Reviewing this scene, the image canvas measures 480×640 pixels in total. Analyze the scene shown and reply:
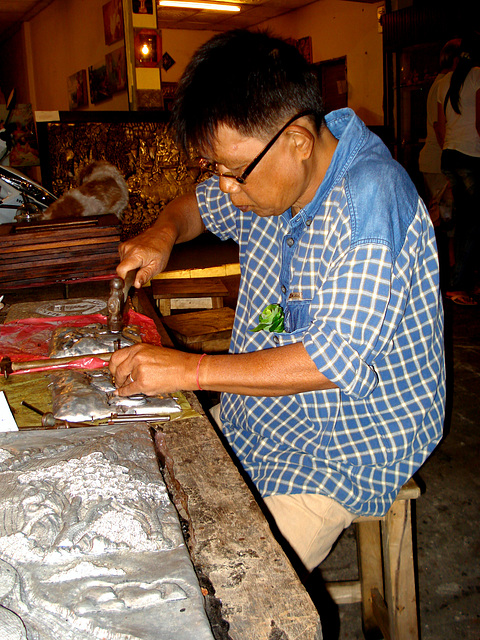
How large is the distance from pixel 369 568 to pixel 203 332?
1301 millimetres

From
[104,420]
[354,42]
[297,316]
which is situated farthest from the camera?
[354,42]

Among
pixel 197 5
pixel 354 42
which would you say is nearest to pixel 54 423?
pixel 197 5

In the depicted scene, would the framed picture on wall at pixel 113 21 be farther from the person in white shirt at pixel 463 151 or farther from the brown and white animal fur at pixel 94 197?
the brown and white animal fur at pixel 94 197

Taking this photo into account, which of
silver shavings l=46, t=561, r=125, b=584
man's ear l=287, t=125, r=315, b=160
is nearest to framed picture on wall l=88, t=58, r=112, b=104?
man's ear l=287, t=125, r=315, b=160

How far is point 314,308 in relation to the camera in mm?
1293

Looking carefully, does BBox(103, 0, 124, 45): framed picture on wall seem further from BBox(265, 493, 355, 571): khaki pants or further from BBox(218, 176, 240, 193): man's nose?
BBox(265, 493, 355, 571): khaki pants

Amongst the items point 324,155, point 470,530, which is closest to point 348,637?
point 470,530

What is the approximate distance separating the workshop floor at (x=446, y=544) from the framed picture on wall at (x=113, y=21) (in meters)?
5.43

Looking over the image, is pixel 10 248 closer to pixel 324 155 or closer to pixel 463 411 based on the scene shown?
pixel 324 155

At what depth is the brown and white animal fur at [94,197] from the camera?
3.25 meters

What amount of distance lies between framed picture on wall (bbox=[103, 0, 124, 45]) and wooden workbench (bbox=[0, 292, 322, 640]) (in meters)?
6.96

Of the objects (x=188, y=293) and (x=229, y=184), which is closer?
(x=229, y=184)

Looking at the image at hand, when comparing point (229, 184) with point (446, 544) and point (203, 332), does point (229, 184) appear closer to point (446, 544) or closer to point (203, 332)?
point (203, 332)

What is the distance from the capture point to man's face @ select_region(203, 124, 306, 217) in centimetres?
123
